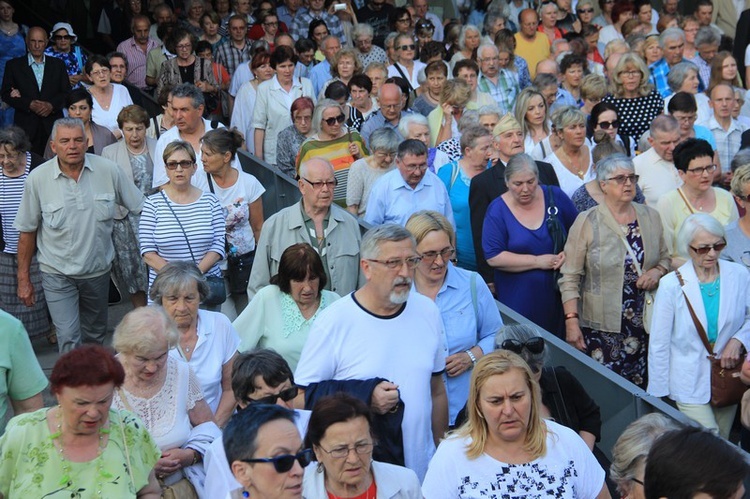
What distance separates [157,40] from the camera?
48.3 ft

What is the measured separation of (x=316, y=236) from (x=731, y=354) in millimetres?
2691

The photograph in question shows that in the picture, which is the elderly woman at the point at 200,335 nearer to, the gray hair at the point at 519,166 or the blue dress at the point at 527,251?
the blue dress at the point at 527,251

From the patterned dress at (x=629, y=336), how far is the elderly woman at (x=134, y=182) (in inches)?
140

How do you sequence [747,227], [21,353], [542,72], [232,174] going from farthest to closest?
[542,72]
[232,174]
[747,227]
[21,353]

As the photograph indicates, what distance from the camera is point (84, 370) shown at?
4.70 meters

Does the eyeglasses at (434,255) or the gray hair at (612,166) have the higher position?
the gray hair at (612,166)

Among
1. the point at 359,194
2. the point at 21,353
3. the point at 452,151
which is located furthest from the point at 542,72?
the point at 21,353

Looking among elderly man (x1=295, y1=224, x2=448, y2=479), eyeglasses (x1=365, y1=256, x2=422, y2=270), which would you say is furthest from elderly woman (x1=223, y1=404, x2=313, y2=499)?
eyeglasses (x1=365, y1=256, x2=422, y2=270)

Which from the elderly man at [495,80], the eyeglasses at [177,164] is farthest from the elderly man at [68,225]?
the elderly man at [495,80]

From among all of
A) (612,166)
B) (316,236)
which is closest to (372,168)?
(316,236)

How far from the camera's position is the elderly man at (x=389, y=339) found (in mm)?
5684

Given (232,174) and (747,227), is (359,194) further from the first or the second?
(747,227)

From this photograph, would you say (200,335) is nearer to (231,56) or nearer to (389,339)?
(389,339)

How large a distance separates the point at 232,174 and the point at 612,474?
4.92 m
